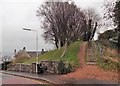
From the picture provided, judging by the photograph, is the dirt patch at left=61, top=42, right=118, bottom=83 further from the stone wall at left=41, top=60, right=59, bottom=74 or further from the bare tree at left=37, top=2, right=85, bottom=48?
the bare tree at left=37, top=2, right=85, bottom=48

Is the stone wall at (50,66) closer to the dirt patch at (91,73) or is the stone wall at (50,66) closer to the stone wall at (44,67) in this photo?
the stone wall at (44,67)

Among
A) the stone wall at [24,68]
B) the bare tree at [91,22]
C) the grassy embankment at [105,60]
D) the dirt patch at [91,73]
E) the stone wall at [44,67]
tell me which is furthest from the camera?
the bare tree at [91,22]

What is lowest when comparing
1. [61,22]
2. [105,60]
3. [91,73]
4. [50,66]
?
[91,73]

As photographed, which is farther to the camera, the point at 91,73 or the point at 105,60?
the point at 105,60

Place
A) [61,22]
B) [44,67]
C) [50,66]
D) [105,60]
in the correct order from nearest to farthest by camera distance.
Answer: [105,60] < [50,66] < [44,67] < [61,22]

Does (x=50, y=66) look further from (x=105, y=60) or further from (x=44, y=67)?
(x=105, y=60)

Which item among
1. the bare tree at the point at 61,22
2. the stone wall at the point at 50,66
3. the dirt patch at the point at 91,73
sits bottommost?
the dirt patch at the point at 91,73

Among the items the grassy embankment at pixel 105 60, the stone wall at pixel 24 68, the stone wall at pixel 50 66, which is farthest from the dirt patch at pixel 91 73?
the stone wall at pixel 24 68

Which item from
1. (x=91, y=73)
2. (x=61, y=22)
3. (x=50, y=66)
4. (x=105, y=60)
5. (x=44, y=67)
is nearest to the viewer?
(x=91, y=73)

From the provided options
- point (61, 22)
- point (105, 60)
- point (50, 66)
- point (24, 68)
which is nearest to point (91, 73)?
point (105, 60)

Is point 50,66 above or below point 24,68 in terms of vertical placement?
above

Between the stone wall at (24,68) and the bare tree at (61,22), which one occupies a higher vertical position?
the bare tree at (61,22)

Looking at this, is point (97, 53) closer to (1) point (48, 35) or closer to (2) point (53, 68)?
(2) point (53, 68)

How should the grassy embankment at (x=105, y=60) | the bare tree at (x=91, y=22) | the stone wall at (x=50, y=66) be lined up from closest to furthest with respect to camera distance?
1. the grassy embankment at (x=105, y=60)
2. the stone wall at (x=50, y=66)
3. the bare tree at (x=91, y=22)
